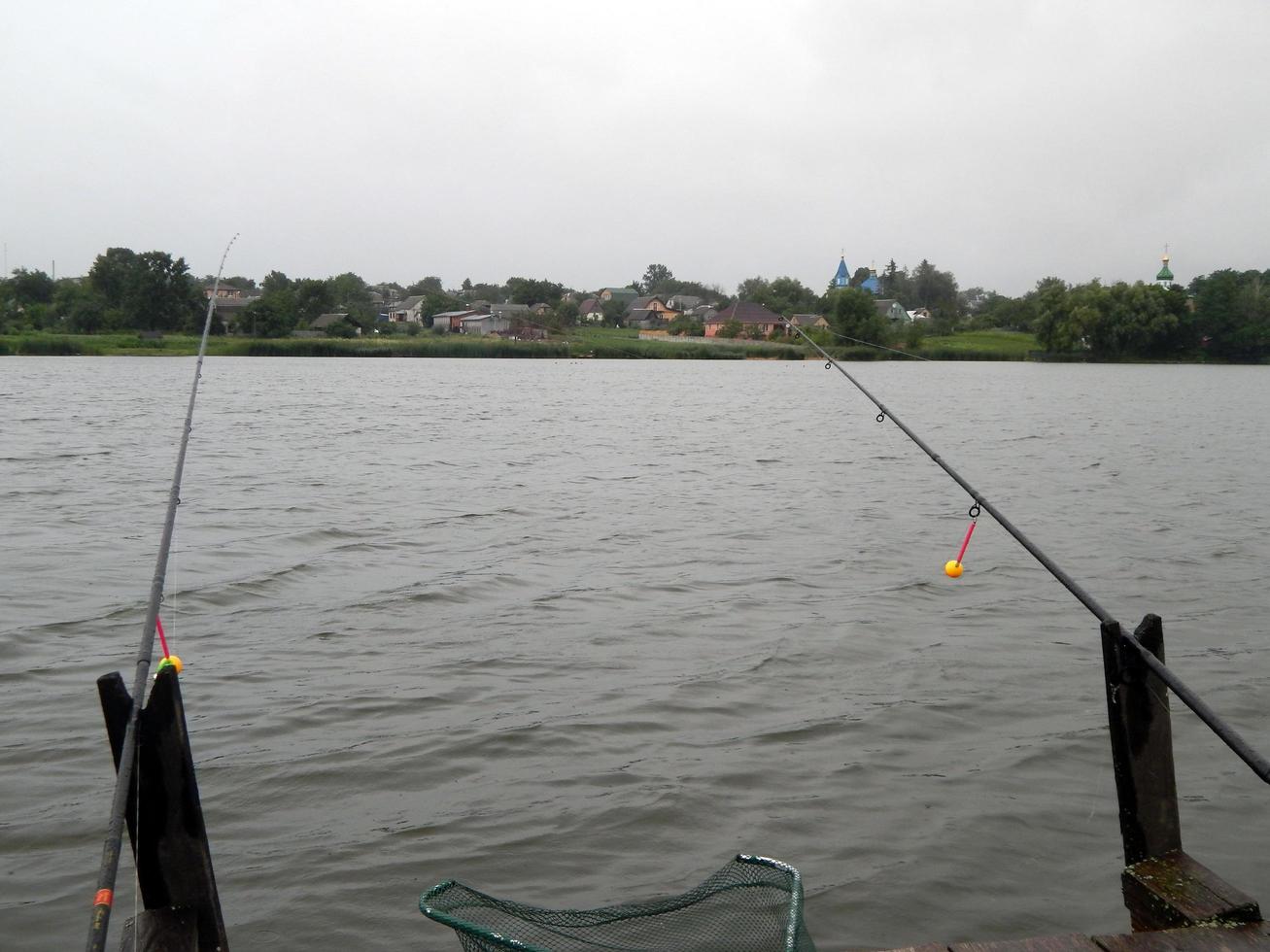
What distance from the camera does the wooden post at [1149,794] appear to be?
385 cm

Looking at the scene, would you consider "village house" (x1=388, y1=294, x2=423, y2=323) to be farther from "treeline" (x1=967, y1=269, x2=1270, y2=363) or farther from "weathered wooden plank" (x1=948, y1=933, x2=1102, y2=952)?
"weathered wooden plank" (x1=948, y1=933, x2=1102, y2=952)

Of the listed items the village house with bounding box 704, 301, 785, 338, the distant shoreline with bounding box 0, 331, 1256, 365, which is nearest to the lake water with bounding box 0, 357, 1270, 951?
the distant shoreline with bounding box 0, 331, 1256, 365

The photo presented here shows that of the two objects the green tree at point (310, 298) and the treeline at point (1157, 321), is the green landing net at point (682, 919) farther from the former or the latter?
the green tree at point (310, 298)

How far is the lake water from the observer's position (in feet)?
15.9

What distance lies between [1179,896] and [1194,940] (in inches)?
14.7

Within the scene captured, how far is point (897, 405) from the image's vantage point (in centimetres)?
3634

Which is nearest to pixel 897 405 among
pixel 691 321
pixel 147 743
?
pixel 147 743

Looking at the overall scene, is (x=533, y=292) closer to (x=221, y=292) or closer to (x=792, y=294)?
(x=792, y=294)

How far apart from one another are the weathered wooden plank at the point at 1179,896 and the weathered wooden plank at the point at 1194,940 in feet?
0.27

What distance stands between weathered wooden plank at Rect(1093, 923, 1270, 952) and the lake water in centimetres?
96

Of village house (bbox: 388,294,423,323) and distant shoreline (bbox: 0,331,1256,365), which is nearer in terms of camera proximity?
distant shoreline (bbox: 0,331,1256,365)

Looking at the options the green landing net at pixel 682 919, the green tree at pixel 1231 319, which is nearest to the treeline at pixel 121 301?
the green tree at pixel 1231 319

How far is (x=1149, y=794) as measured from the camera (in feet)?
13.2

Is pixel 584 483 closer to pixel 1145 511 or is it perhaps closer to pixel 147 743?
pixel 1145 511
